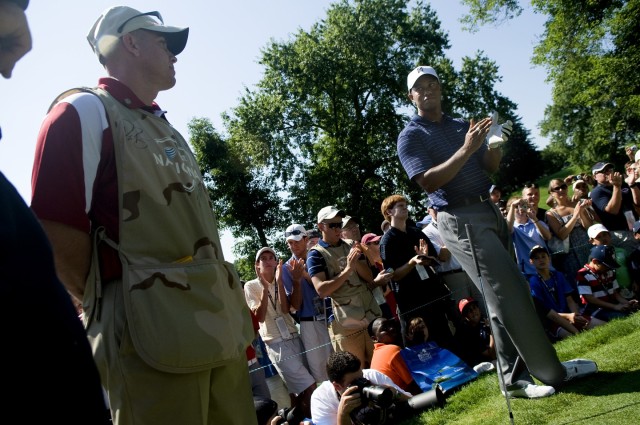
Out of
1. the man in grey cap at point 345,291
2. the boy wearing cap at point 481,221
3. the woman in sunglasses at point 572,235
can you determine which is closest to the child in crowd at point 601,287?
the woman in sunglasses at point 572,235

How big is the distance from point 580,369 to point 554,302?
11.8 ft

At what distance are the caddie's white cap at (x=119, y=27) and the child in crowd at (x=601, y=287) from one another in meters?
6.91

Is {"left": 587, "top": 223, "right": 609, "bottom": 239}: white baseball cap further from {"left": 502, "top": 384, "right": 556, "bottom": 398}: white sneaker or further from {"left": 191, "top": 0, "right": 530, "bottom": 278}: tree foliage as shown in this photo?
{"left": 191, "top": 0, "right": 530, "bottom": 278}: tree foliage

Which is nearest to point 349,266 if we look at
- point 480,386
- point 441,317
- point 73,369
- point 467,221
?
point 441,317

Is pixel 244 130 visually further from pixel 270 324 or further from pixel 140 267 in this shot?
pixel 140 267

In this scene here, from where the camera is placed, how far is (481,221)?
4184mm

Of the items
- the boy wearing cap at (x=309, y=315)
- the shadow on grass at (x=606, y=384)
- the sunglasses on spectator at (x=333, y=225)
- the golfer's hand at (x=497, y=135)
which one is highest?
the sunglasses on spectator at (x=333, y=225)

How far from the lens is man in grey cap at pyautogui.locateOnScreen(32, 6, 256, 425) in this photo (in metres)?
2.02

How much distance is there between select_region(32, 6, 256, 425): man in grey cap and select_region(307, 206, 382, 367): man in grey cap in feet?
13.6

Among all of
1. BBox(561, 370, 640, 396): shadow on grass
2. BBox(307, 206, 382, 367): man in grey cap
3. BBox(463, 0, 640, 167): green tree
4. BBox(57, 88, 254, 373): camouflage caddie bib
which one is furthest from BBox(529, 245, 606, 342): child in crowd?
BBox(463, 0, 640, 167): green tree

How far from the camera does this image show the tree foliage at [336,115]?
3347 cm

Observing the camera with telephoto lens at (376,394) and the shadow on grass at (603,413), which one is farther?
the camera with telephoto lens at (376,394)

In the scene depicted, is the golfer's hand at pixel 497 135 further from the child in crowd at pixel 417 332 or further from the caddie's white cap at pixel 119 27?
the child in crowd at pixel 417 332

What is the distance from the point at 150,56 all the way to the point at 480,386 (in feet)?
12.5
